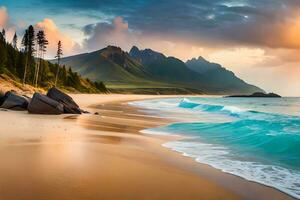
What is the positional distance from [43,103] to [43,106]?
0.76ft

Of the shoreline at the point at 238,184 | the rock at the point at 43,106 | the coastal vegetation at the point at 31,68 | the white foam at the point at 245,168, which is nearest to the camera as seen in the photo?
the shoreline at the point at 238,184

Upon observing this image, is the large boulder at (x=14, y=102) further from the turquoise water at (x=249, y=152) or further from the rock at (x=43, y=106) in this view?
the turquoise water at (x=249, y=152)

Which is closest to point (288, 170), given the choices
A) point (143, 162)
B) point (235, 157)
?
point (235, 157)

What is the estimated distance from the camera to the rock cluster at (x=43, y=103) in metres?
27.3

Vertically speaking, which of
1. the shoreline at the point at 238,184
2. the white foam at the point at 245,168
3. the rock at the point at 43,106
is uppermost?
the rock at the point at 43,106

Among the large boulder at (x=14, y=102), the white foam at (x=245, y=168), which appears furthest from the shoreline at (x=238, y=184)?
the large boulder at (x=14, y=102)

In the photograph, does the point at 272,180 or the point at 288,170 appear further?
the point at 288,170

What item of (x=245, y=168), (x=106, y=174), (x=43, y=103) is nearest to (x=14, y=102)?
(x=43, y=103)

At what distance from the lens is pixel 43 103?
27516 millimetres

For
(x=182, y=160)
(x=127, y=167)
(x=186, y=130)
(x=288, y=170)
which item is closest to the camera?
(x=127, y=167)

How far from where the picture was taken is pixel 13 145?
490 inches

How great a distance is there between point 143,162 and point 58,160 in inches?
98.1

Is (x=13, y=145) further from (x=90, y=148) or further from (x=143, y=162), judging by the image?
(x=143, y=162)

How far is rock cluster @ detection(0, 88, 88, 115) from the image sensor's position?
2734 cm
